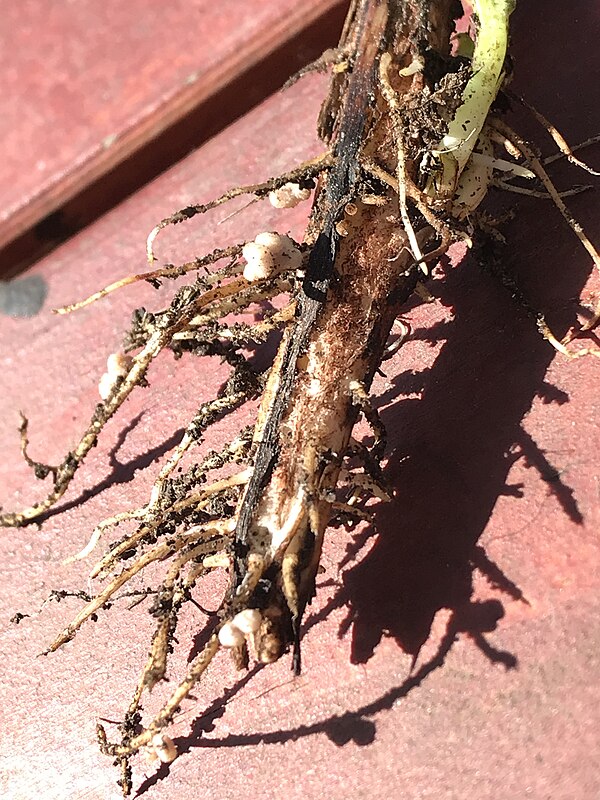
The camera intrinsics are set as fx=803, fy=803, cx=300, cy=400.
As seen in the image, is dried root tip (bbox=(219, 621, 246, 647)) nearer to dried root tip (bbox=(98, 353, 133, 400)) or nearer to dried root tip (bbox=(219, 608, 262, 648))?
dried root tip (bbox=(219, 608, 262, 648))

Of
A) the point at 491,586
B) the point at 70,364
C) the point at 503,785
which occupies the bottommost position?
the point at 503,785

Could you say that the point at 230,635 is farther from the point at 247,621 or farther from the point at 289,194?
the point at 289,194

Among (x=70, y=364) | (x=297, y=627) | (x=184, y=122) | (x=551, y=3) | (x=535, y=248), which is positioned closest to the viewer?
(x=297, y=627)

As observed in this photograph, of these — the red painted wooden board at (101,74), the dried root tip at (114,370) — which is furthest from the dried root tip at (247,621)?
the red painted wooden board at (101,74)

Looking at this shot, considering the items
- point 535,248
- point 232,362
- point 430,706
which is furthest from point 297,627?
point 535,248

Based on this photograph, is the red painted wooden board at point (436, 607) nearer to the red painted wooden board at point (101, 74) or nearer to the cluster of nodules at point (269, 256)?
the cluster of nodules at point (269, 256)

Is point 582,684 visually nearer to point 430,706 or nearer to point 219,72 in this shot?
point 430,706

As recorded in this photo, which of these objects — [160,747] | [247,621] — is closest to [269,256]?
[247,621]
